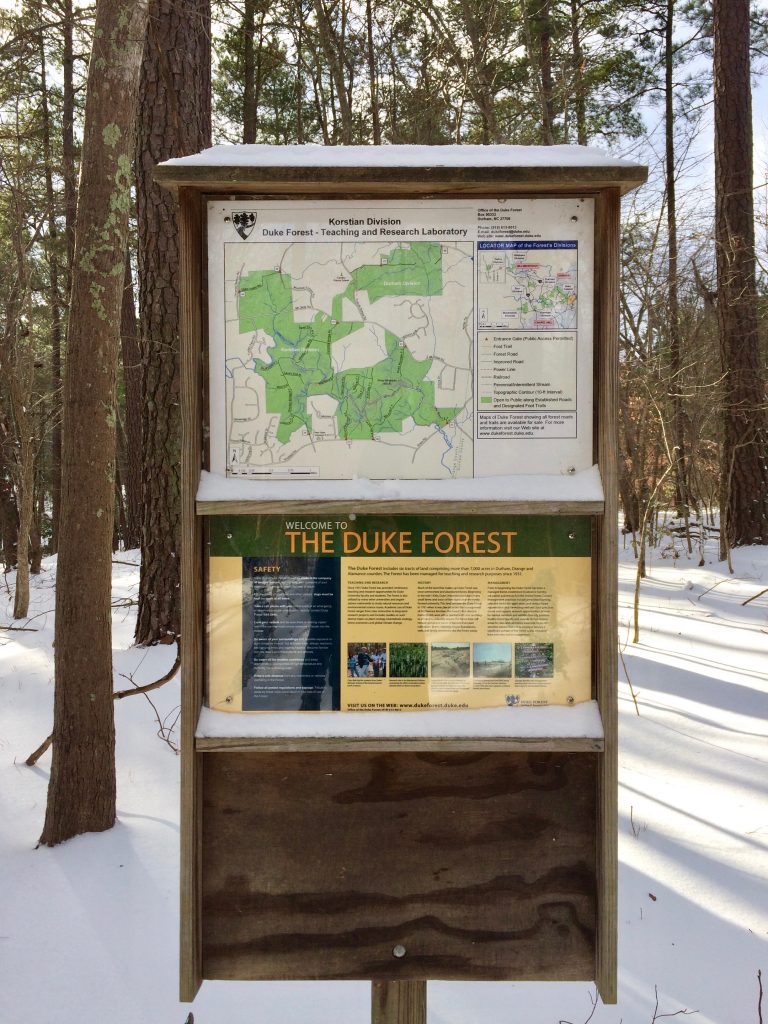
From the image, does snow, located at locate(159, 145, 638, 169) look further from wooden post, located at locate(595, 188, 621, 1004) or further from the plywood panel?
the plywood panel

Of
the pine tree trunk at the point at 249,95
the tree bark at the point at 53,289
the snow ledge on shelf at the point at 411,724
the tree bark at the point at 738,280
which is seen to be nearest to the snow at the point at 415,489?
the snow ledge on shelf at the point at 411,724

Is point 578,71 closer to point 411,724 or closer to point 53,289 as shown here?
point 53,289

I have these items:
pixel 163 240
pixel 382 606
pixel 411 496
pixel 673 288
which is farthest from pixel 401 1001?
pixel 673 288

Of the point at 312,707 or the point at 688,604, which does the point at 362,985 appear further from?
the point at 688,604

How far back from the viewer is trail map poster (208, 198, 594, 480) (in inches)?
62.7

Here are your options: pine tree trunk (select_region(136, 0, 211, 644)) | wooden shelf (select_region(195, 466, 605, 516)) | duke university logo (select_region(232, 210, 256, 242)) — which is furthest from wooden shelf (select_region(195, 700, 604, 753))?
pine tree trunk (select_region(136, 0, 211, 644))

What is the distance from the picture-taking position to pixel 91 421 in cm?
329

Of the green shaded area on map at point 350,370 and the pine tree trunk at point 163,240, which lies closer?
the green shaded area on map at point 350,370

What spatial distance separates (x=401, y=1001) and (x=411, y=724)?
632mm

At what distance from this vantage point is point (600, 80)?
13617mm

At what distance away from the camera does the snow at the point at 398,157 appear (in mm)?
1502

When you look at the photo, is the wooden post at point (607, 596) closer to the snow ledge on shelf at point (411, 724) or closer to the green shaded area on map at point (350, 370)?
the snow ledge on shelf at point (411, 724)

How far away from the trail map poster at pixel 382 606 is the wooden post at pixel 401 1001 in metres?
0.62

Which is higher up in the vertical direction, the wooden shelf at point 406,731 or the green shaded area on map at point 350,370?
the green shaded area on map at point 350,370
